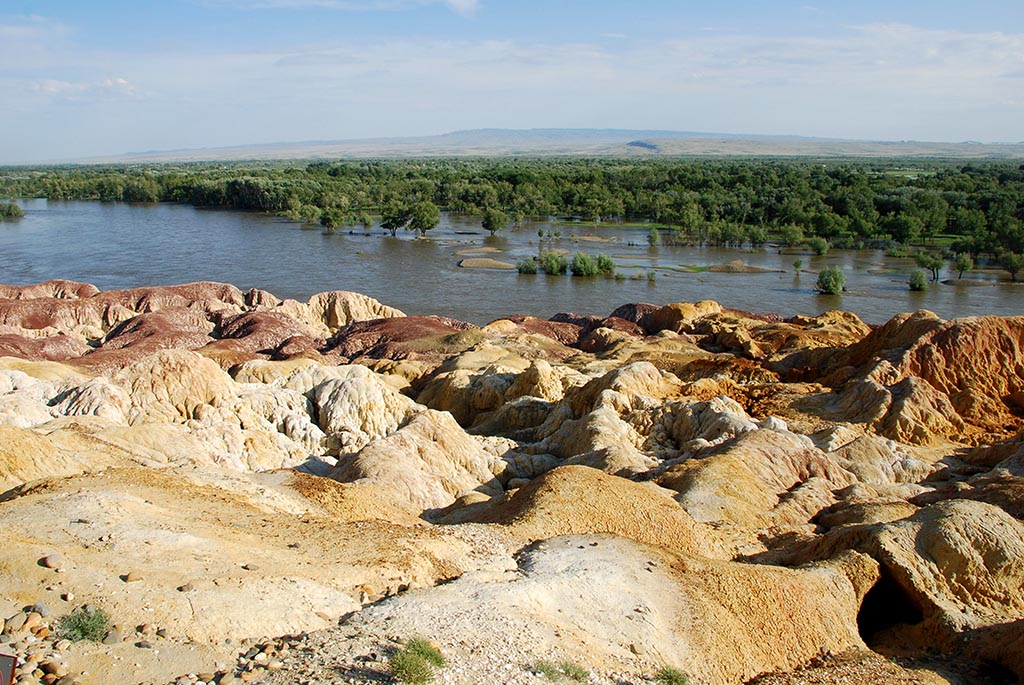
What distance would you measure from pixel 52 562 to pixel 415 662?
3.58 metres

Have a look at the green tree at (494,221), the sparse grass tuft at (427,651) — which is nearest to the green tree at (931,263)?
the green tree at (494,221)

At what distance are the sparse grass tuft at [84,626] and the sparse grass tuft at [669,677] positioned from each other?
4907 mm

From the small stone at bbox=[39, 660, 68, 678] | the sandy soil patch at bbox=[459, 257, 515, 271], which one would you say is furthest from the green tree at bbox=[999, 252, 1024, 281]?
the small stone at bbox=[39, 660, 68, 678]

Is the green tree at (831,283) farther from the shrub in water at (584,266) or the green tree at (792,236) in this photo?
the green tree at (792,236)

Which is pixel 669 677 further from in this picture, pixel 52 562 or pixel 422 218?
pixel 422 218

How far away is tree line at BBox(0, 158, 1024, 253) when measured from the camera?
80500 millimetres

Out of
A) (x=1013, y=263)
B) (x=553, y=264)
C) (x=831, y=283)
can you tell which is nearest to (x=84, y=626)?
(x=831, y=283)

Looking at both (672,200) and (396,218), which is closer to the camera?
(396,218)

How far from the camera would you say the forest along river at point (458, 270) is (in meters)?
55.2

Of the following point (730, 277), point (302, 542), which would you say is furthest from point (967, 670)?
point (730, 277)

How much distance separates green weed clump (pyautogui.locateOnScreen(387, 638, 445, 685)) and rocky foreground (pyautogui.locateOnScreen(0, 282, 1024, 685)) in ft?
0.52

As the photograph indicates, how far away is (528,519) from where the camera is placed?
466 inches

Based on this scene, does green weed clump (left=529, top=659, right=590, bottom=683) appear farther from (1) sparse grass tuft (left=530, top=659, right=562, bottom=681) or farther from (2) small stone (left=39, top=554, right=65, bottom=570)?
(2) small stone (left=39, top=554, right=65, bottom=570)

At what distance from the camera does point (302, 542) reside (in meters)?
10.1
